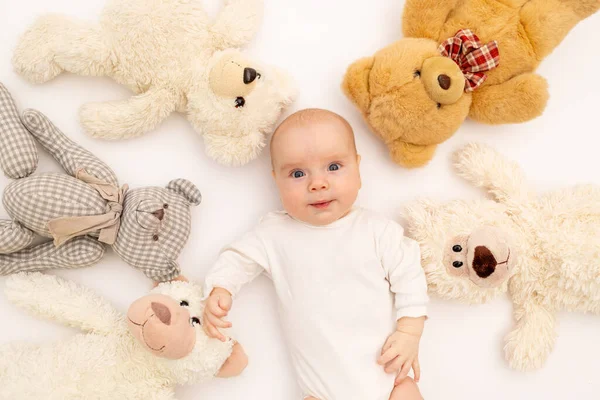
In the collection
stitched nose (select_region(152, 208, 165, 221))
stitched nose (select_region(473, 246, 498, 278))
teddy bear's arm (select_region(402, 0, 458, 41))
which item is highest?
teddy bear's arm (select_region(402, 0, 458, 41))

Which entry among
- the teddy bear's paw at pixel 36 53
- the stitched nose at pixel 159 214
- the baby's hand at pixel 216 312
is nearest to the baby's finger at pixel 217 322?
the baby's hand at pixel 216 312

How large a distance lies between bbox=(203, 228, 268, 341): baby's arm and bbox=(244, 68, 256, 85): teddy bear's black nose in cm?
37

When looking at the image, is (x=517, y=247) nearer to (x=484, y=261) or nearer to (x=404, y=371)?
(x=484, y=261)

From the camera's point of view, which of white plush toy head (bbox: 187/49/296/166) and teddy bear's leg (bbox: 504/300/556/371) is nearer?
white plush toy head (bbox: 187/49/296/166)

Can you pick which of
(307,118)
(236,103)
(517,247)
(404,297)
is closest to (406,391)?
(404,297)

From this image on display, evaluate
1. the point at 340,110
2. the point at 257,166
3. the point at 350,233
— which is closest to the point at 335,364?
the point at 350,233

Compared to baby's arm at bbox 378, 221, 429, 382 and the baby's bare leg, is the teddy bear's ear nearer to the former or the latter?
baby's arm at bbox 378, 221, 429, 382

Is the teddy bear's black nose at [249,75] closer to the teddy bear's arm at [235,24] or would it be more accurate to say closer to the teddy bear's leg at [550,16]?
the teddy bear's arm at [235,24]

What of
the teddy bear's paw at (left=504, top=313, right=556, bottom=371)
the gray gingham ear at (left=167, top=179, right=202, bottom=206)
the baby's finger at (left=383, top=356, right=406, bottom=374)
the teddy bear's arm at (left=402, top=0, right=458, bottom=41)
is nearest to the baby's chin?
the gray gingham ear at (left=167, top=179, right=202, bottom=206)

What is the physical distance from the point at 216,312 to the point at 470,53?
85cm

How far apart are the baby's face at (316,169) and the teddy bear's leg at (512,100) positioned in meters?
0.36

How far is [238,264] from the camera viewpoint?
121 centimetres

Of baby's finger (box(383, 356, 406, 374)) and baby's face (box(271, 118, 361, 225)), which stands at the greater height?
baby's face (box(271, 118, 361, 225))

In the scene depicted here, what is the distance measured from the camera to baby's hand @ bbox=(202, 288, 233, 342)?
1144 mm
